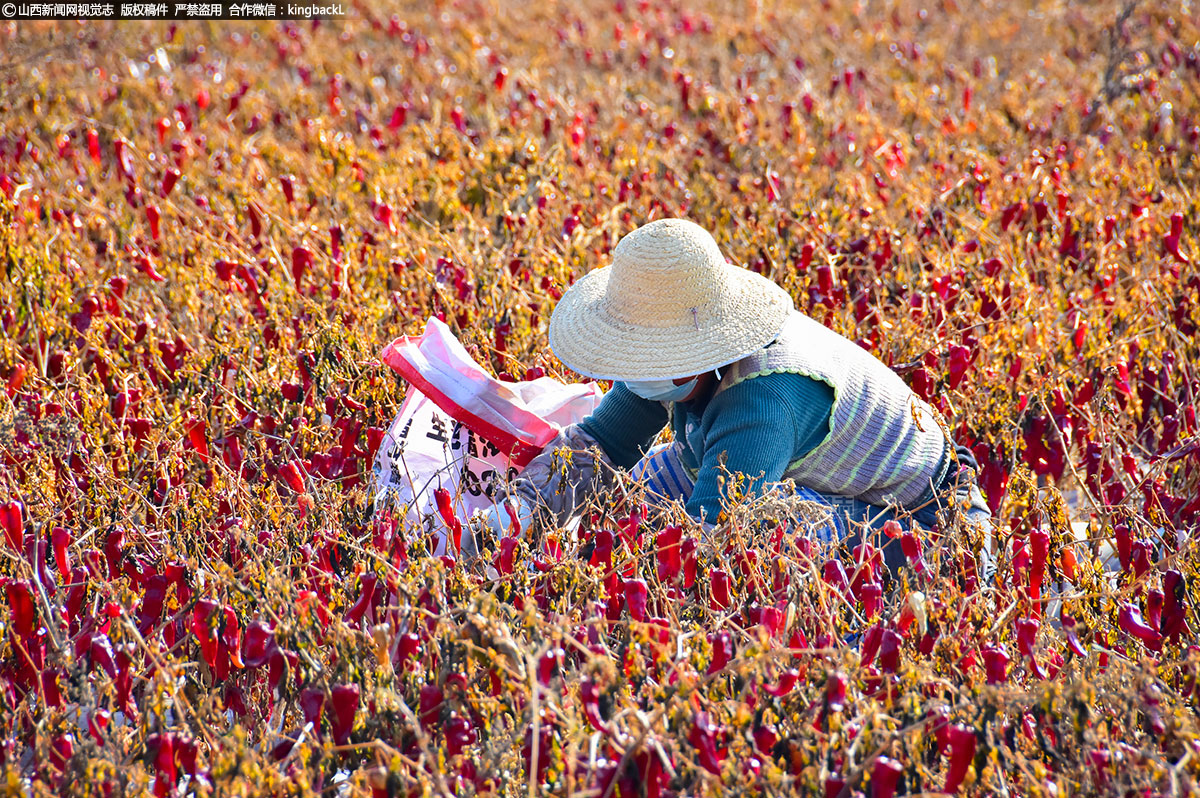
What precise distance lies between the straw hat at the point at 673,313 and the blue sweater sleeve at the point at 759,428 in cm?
9

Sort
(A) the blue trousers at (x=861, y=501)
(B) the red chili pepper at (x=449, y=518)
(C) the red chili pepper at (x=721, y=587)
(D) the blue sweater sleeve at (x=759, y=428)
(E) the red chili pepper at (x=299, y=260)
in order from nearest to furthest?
(C) the red chili pepper at (x=721, y=587) < (B) the red chili pepper at (x=449, y=518) < (D) the blue sweater sleeve at (x=759, y=428) < (A) the blue trousers at (x=861, y=501) < (E) the red chili pepper at (x=299, y=260)

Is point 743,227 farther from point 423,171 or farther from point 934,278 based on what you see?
point 423,171

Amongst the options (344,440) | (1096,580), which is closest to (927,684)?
(1096,580)

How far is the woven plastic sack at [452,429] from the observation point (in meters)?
2.27

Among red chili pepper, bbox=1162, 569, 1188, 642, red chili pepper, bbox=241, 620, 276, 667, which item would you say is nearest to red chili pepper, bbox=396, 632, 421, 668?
red chili pepper, bbox=241, 620, 276, 667

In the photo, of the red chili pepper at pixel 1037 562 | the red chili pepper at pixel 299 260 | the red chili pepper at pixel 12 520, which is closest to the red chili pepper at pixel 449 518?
the red chili pepper at pixel 12 520

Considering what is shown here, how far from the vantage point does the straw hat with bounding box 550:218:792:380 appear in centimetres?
206

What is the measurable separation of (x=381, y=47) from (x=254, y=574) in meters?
6.24

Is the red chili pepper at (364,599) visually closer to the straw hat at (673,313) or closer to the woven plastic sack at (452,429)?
the woven plastic sack at (452,429)

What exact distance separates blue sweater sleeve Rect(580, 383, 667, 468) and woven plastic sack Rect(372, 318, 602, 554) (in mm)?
95

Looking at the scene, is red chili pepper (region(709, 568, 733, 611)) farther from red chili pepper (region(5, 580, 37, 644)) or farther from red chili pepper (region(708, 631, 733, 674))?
red chili pepper (region(5, 580, 37, 644))

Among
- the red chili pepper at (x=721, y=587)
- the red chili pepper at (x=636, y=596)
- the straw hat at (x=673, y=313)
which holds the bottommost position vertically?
the red chili pepper at (x=721, y=587)

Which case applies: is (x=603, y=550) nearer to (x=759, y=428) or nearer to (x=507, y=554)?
(x=507, y=554)

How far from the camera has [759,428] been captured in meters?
2.02
